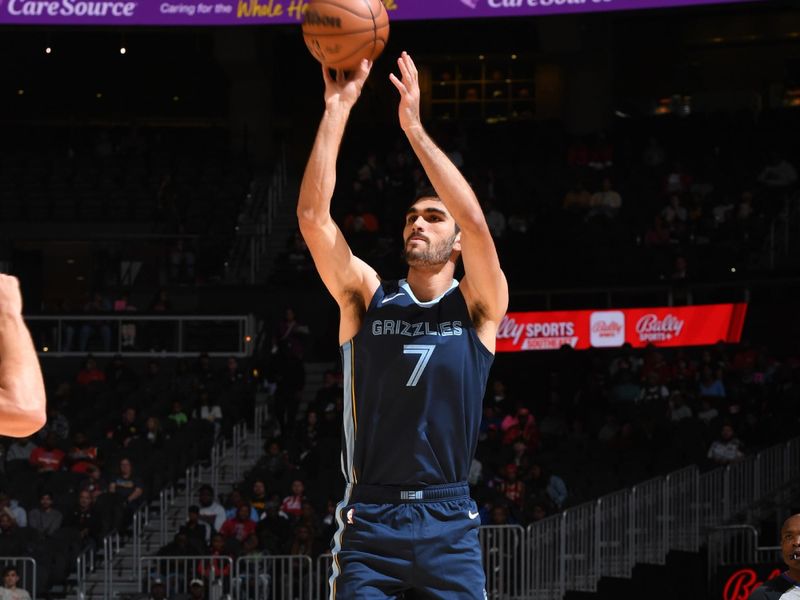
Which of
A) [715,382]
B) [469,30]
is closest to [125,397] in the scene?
[715,382]

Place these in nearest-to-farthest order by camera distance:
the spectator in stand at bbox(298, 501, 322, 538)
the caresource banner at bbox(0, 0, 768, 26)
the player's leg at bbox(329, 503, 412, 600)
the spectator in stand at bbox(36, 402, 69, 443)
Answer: the player's leg at bbox(329, 503, 412, 600) → the spectator in stand at bbox(298, 501, 322, 538) → the spectator in stand at bbox(36, 402, 69, 443) → the caresource banner at bbox(0, 0, 768, 26)

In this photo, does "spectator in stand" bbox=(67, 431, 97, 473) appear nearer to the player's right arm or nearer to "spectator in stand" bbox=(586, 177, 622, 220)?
"spectator in stand" bbox=(586, 177, 622, 220)

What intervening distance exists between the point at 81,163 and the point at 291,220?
166 inches

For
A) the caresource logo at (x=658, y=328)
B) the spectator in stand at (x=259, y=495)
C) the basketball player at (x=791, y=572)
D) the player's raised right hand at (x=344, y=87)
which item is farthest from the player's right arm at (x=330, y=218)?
the caresource logo at (x=658, y=328)

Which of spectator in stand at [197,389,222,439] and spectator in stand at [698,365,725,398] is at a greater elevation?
spectator in stand at [698,365,725,398]

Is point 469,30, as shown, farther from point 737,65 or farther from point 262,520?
point 262,520

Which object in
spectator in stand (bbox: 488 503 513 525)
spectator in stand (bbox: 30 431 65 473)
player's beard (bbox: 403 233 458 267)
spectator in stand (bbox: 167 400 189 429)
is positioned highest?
player's beard (bbox: 403 233 458 267)

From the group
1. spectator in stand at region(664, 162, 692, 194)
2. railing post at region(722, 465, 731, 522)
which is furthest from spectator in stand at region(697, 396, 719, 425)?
spectator in stand at region(664, 162, 692, 194)

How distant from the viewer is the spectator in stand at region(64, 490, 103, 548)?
1617 centimetres

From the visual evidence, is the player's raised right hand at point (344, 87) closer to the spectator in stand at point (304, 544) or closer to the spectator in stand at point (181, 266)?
the spectator in stand at point (304, 544)

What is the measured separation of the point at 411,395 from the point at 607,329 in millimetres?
16632

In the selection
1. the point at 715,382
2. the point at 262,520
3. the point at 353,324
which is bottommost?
the point at 262,520

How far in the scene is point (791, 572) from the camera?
7.73 metres

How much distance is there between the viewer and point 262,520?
15883 mm
